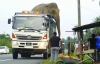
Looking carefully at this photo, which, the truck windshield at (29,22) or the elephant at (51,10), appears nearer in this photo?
the truck windshield at (29,22)

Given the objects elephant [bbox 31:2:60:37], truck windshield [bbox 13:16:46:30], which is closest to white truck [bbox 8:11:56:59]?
truck windshield [bbox 13:16:46:30]

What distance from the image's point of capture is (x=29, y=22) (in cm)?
2786

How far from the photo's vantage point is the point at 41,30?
2752 cm

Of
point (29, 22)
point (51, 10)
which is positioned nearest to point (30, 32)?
point (29, 22)

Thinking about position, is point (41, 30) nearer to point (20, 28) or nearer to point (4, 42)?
point (20, 28)

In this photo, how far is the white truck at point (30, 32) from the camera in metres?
27.6

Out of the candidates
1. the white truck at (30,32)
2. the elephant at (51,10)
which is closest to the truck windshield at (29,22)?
the white truck at (30,32)

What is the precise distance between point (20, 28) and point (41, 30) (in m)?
1.49

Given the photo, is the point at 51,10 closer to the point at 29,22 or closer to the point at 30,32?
the point at 29,22

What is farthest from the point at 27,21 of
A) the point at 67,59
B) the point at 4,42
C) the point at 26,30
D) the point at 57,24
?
the point at 4,42

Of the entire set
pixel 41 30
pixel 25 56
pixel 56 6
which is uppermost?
pixel 56 6

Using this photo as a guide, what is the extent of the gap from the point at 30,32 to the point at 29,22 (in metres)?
0.75

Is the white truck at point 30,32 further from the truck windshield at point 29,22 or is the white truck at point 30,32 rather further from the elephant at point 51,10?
the elephant at point 51,10

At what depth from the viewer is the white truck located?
90.5 ft
